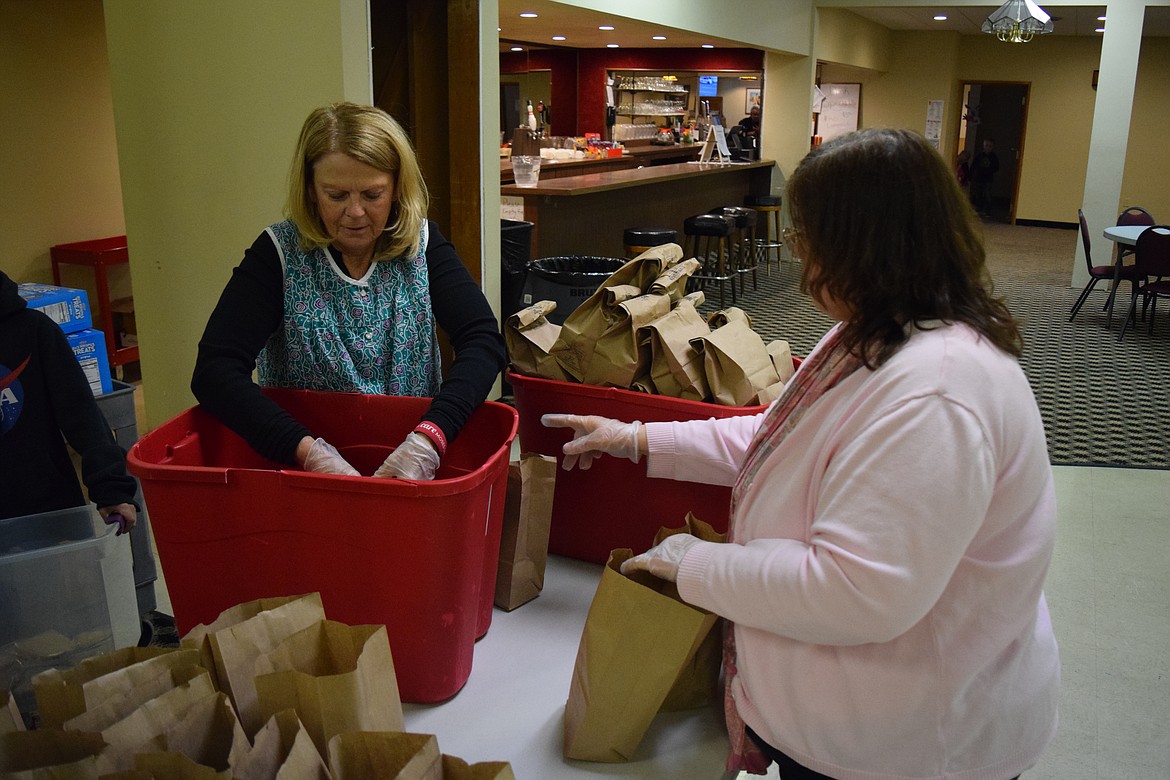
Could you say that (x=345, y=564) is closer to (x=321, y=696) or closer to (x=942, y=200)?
(x=321, y=696)

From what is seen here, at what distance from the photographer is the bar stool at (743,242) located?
934cm

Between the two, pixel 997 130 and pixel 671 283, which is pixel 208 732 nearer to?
pixel 671 283

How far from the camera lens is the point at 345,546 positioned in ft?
4.03

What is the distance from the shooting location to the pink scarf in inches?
43.5

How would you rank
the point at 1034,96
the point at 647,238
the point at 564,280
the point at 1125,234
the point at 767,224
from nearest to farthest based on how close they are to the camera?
1. the point at 564,280
2. the point at 647,238
3. the point at 1125,234
4. the point at 767,224
5. the point at 1034,96

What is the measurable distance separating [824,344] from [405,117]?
3322 millimetres

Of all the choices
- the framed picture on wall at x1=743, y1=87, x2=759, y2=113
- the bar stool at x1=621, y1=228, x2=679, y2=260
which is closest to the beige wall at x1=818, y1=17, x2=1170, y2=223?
the framed picture on wall at x1=743, y1=87, x2=759, y2=113

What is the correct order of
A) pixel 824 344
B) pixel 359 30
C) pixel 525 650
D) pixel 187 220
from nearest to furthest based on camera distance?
1. pixel 824 344
2. pixel 525 650
3. pixel 359 30
4. pixel 187 220

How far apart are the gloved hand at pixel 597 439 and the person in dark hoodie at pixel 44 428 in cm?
97

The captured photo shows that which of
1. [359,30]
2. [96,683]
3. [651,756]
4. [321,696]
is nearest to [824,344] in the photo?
[651,756]

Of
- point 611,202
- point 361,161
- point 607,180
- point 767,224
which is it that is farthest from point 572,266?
point 767,224

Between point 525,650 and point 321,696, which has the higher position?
point 321,696

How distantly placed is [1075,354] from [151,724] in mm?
7517

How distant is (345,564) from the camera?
4.06 feet
